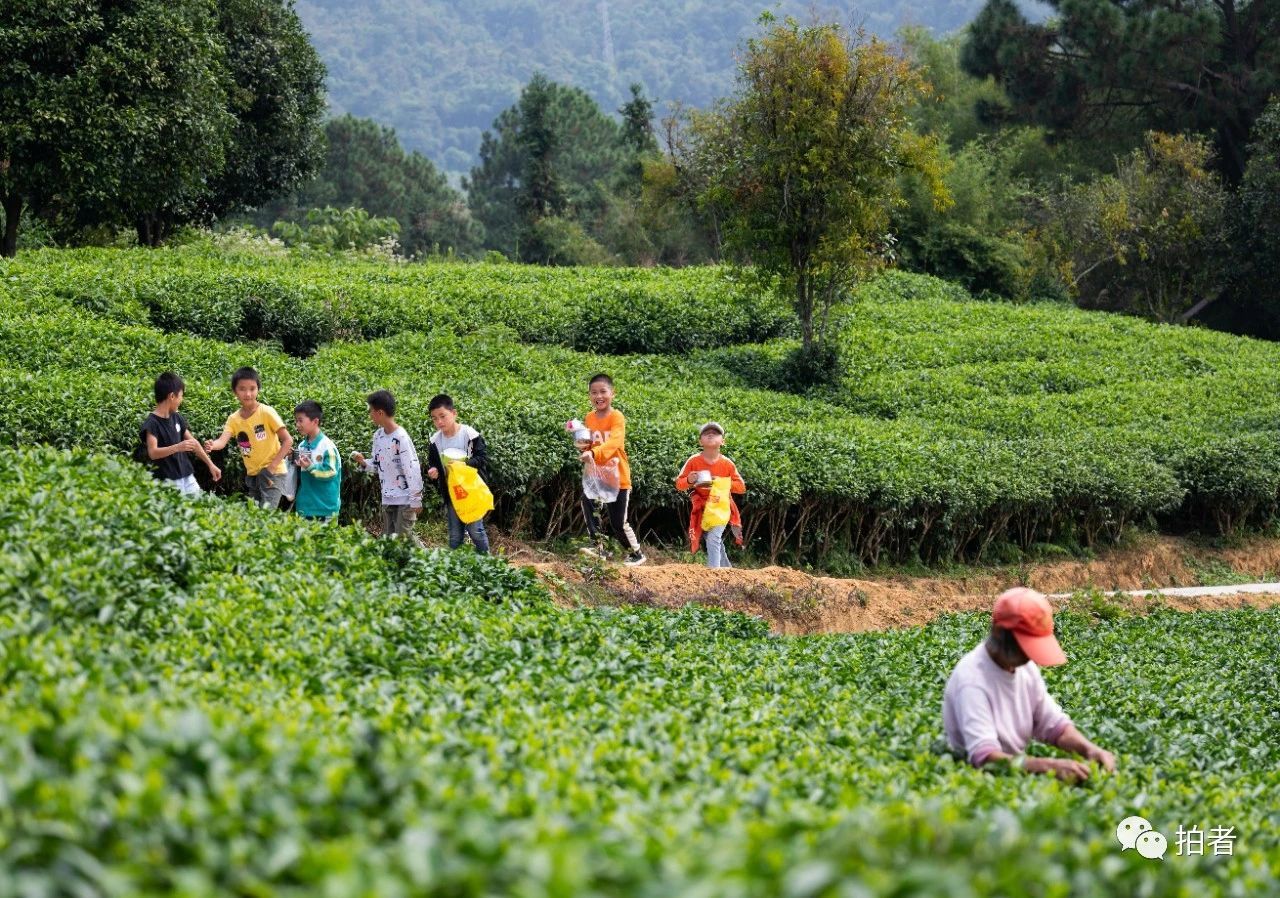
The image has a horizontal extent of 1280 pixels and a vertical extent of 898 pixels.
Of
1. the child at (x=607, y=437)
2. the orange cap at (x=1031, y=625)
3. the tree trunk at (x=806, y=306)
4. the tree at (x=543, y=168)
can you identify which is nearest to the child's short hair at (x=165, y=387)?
the child at (x=607, y=437)

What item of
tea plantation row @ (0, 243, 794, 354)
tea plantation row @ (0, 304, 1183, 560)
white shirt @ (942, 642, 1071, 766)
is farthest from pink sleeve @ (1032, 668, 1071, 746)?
tea plantation row @ (0, 243, 794, 354)

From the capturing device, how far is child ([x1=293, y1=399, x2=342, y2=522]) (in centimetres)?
1091

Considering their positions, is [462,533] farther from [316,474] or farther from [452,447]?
[316,474]

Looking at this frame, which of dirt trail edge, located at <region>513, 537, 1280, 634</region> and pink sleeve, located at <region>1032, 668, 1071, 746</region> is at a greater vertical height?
pink sleeve, located at <region>1032, 668, 1071, 746</region>

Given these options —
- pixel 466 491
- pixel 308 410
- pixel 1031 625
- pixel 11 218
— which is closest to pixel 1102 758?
pixel 1031 625

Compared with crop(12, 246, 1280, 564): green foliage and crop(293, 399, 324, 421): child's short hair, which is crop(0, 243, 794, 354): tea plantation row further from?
crop(293, 399, 324, 421): child's short hair

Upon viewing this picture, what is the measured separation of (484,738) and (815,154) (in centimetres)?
1788

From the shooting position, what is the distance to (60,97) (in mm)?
21125

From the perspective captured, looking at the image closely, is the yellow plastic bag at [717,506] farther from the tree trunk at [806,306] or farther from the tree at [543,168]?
the tree at [543,168]

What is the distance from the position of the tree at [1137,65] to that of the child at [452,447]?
111 ft

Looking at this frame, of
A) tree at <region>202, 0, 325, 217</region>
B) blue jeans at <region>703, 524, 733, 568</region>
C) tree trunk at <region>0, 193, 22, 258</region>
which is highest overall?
tree at <region>202, 0, 325, 217</region>

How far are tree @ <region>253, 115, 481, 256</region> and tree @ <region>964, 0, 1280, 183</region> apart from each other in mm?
34971

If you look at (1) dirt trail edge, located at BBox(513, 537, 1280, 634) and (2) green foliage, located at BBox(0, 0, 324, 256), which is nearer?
(1) dirt trail edge, located at BBox(513, 537, 1280, 634)

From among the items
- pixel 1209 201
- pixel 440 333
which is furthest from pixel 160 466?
pixel 1209 201
